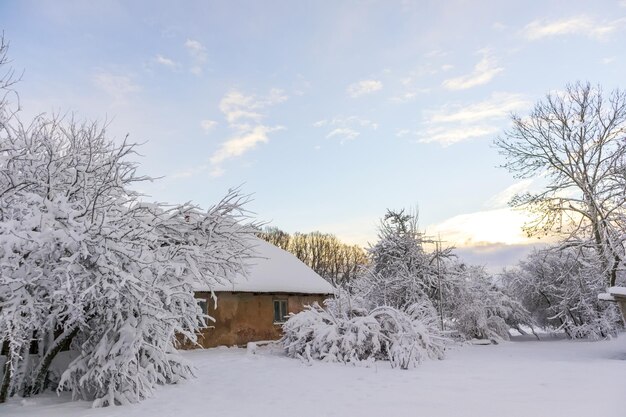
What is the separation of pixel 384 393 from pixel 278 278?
13404 millimetres

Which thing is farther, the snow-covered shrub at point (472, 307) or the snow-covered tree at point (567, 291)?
the snow-covered tree at point (567, 291)

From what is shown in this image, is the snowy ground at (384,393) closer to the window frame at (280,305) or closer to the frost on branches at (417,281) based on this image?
the frost on branches at (417,281)

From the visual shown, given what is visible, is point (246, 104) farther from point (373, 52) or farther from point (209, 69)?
point (373, 52)

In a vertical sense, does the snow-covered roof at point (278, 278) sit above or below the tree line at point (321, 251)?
below

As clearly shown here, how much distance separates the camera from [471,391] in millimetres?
8188

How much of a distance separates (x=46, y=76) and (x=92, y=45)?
1483 mm

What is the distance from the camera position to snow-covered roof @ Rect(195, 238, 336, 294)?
19.9 metres

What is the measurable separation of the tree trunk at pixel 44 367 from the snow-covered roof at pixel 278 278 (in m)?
10.1

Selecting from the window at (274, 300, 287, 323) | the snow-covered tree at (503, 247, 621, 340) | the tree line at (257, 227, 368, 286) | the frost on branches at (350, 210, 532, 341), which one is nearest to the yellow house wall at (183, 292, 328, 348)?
the window at (274, 300, 287, 323)

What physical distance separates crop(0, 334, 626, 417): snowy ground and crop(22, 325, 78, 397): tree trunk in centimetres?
29

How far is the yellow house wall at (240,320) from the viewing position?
1880cm

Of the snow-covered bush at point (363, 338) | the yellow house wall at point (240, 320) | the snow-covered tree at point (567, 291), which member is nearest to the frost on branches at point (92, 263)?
the snow-covered bush at point (363, 338)

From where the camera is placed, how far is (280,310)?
21.5 metres

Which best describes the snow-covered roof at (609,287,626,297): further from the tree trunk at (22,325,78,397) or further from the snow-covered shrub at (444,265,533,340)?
the tree trunk at (22,325,78,397)
